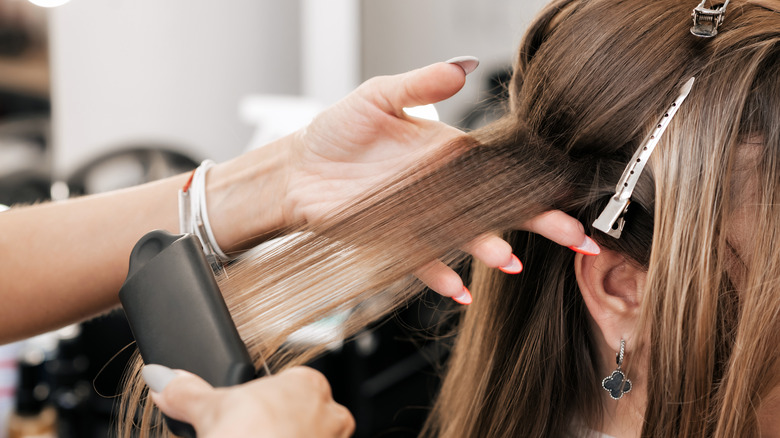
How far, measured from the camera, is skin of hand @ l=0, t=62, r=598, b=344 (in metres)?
0.81

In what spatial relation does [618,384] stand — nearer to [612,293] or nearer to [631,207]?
[612,293]

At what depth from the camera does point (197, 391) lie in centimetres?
48

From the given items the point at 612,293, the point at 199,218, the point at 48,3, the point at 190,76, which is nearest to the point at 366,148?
the point at 199,218

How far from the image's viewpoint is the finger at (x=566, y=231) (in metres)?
0.69

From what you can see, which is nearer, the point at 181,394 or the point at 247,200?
the point at 181,394

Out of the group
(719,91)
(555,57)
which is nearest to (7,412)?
(555,57)

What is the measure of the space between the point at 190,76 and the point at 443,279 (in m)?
1.45

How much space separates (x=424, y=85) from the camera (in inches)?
28.2

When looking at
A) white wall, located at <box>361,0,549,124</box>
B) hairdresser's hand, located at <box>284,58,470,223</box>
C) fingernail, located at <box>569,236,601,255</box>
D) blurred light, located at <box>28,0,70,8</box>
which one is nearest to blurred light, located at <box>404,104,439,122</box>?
hairdresser's hand, located at <box>284,58,470,223</box>

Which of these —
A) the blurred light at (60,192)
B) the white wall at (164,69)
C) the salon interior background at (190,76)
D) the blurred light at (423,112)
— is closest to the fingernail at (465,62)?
the blurred light at (423,112)

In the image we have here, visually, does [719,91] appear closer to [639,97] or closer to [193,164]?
[639,97]

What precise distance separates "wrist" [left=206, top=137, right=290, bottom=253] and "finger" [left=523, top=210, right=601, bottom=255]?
331 mm

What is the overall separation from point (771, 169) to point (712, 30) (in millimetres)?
153

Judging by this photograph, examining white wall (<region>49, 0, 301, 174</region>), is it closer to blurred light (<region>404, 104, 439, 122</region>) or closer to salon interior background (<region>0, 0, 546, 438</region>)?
salon interior background (<region>0, 0, 546, 438</region>)
